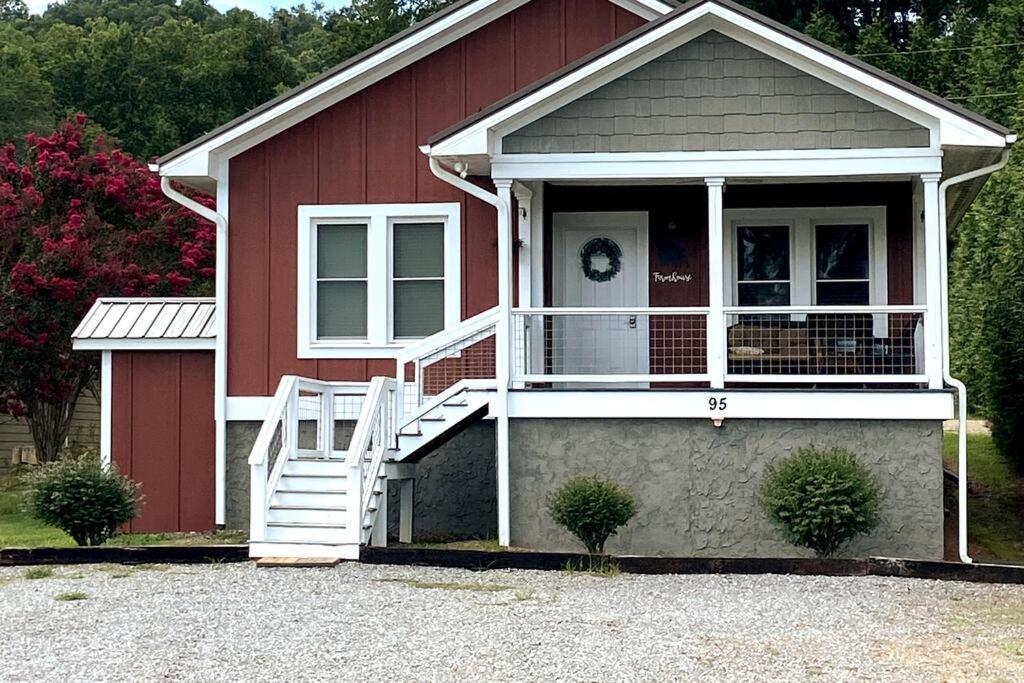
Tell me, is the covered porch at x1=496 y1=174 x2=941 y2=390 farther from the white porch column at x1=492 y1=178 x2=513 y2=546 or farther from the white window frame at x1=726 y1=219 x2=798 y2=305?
the white porch column at x1=492 y1=178 x2=513 y2=546

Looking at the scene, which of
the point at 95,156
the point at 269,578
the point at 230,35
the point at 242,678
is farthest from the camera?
the point at 230,35

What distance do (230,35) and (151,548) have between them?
35.3 m

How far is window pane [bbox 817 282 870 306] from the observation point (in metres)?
15.6

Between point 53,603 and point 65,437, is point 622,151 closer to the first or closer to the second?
point 53,603

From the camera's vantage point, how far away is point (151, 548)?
12430mm

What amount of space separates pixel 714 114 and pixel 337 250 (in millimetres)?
4583

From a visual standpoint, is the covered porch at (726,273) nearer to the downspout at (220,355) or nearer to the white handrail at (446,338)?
the white handrail at (446,338)

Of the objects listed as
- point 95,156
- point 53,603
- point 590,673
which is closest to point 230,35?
point 95,156

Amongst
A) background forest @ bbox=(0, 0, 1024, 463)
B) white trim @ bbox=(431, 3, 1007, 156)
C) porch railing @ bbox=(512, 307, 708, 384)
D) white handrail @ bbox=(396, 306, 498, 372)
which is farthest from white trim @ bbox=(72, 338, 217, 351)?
background forest @ bbox=(0, 0, 1024, 463)

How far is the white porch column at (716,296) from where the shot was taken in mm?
13422

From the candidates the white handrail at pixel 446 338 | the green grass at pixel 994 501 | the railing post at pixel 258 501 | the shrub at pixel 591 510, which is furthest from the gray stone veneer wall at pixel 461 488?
the green grass at pixel 994 501

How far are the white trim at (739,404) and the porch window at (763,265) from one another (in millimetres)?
2612

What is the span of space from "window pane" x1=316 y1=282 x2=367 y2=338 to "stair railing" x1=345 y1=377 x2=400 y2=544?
1859 mm

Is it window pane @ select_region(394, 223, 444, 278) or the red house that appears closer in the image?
the red house
